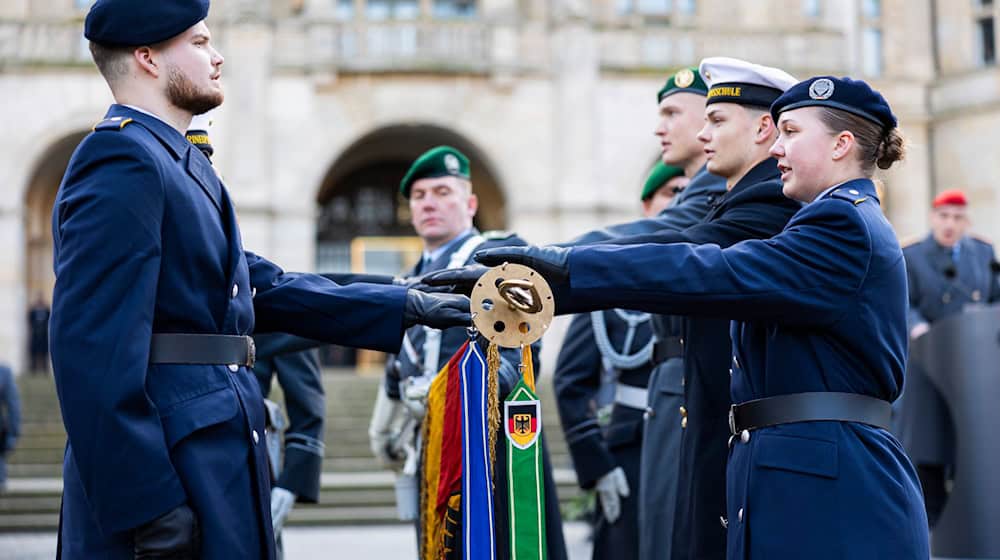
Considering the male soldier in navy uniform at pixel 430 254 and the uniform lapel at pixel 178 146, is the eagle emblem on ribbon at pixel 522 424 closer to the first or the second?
the uniform lapel at pixel 178 146

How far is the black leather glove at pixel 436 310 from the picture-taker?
3.60 metres

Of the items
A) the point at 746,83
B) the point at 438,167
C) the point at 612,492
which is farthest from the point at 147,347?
the point at 438,167

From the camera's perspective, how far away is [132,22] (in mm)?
3379

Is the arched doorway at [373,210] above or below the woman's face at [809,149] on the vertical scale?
above

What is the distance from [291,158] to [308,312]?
64.3 feet

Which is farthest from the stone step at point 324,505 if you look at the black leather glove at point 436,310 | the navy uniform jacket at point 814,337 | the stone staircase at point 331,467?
the navy uniform jacket at point 814,337

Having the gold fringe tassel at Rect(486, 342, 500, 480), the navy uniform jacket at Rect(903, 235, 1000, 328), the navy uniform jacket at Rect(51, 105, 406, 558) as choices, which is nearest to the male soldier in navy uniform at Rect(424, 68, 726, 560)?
the gold fringe tassel at Rect(486, 342, 500, 480)

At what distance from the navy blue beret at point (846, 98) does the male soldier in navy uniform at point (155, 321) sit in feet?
3.71

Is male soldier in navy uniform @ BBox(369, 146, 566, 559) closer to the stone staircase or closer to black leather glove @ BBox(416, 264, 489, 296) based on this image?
black leather glove @ BBox(416, 264, 489, 296)

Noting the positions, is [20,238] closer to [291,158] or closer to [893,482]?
[291,158]

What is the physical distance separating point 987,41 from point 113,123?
2649 centimetres

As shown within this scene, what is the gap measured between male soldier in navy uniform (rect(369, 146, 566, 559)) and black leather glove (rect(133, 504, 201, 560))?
2.42 metres

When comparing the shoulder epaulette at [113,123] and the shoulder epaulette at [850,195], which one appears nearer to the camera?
the shoulder epaulette at [113,123]

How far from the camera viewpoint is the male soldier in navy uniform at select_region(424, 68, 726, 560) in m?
4.60
